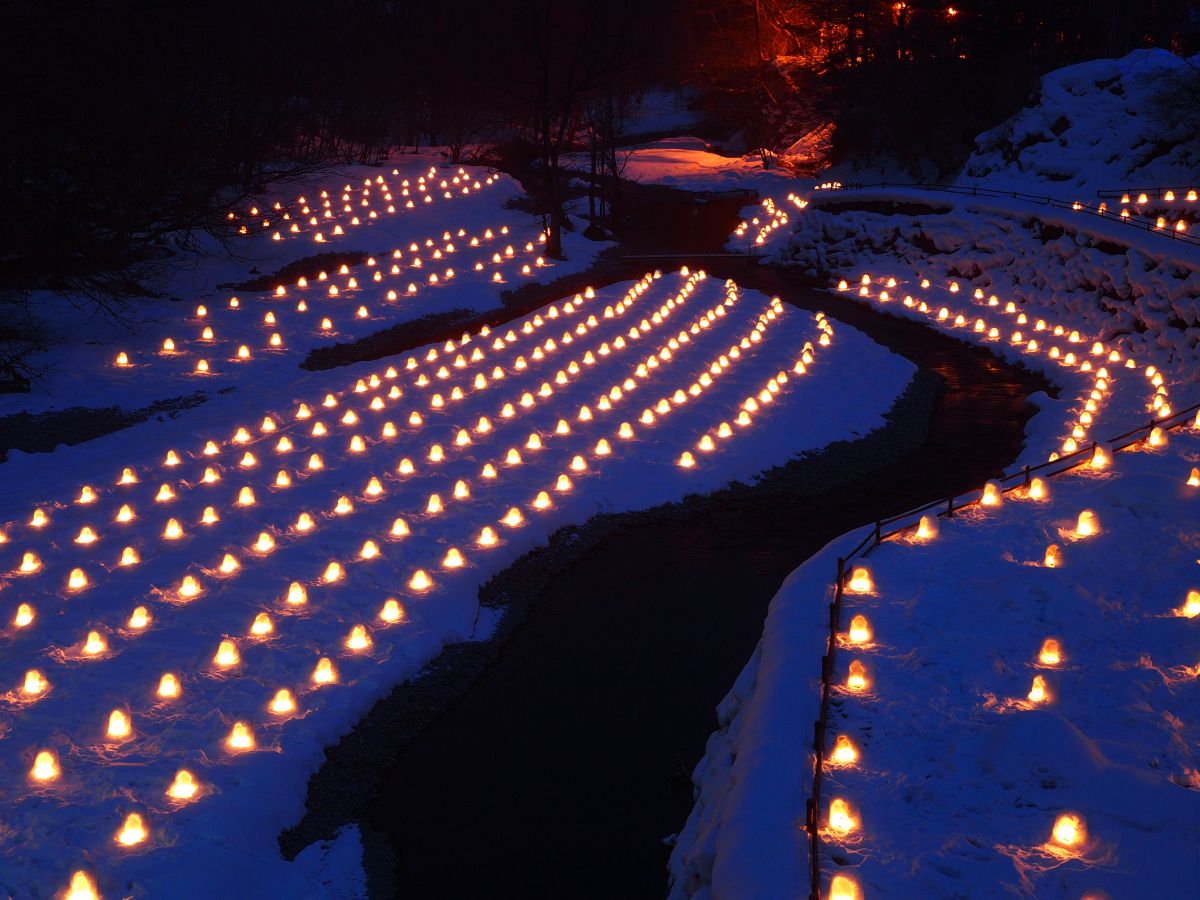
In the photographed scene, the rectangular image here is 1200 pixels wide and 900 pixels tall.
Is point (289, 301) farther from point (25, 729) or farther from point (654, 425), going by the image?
point (25, 729)

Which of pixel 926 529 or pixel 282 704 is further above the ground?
pixel 926 529

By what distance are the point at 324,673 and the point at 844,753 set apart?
→ 5.02 meters

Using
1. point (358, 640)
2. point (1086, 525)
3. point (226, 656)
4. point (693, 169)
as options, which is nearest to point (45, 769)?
point (226, 656)

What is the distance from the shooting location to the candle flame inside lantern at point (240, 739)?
941 centimetres

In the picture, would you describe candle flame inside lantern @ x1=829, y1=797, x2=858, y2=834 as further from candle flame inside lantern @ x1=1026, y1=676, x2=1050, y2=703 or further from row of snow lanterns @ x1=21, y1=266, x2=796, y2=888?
row of snow lanterns @ x1=21, y1=266, x2=796, y2=888

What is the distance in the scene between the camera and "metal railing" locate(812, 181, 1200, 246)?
21.8 m

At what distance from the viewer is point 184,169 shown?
19.8 m

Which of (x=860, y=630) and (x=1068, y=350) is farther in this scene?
(x=1068, y=350)

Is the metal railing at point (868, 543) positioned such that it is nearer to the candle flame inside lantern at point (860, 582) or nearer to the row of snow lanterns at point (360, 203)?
the candle flame inside lantern at point (860, 582)

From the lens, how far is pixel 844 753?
26.7 feet

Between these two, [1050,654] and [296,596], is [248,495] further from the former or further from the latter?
[1050,654]

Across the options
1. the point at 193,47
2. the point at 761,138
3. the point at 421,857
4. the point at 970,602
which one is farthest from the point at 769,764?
the point at 761,138

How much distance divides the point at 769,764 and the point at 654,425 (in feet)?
33.6

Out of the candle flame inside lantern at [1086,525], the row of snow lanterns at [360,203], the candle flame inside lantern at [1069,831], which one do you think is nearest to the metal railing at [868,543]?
the candle flame inside lantern at [1086,525]
